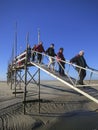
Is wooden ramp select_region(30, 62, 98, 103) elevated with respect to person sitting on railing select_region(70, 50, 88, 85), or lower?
lower

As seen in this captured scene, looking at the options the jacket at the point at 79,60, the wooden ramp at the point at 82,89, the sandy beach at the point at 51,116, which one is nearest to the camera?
the wooden ramp at the point at 82,89

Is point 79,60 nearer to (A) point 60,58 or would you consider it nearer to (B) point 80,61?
(B) point 80,61

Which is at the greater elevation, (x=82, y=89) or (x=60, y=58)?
(x=60, y=58)

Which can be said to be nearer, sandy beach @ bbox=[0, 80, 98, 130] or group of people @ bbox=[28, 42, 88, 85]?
sandy beach @ bbox=[0, 80, 98, 130]

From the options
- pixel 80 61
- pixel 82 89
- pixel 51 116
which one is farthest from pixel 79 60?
pixel 51 116

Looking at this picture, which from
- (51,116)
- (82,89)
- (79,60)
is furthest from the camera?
(51,116)

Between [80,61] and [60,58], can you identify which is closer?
[80,61]

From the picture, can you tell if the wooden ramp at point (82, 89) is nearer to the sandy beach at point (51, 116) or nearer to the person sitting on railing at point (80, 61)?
the person sitting on railing at point (80, 61)

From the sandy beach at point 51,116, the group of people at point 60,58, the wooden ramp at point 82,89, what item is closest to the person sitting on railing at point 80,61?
the group of people at point 60,58

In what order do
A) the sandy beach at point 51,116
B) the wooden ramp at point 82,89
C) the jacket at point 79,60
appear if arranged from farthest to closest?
the jacket at point 79,60, the sandy beach at point 51,116, the wooden ramp at point 82,89

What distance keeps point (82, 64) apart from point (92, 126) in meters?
2.79

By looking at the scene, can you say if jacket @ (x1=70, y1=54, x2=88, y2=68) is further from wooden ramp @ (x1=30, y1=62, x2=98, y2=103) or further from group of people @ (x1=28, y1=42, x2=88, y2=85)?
wooden ramp @ (x1=30, y1=62, x2=98, y2=103)

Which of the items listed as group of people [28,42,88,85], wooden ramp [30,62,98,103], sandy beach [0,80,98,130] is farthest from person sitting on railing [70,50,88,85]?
sandy beach [0,80,98,130]

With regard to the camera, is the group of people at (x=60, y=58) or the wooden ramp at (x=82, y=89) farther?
the group of people at (x=60, y=58)
